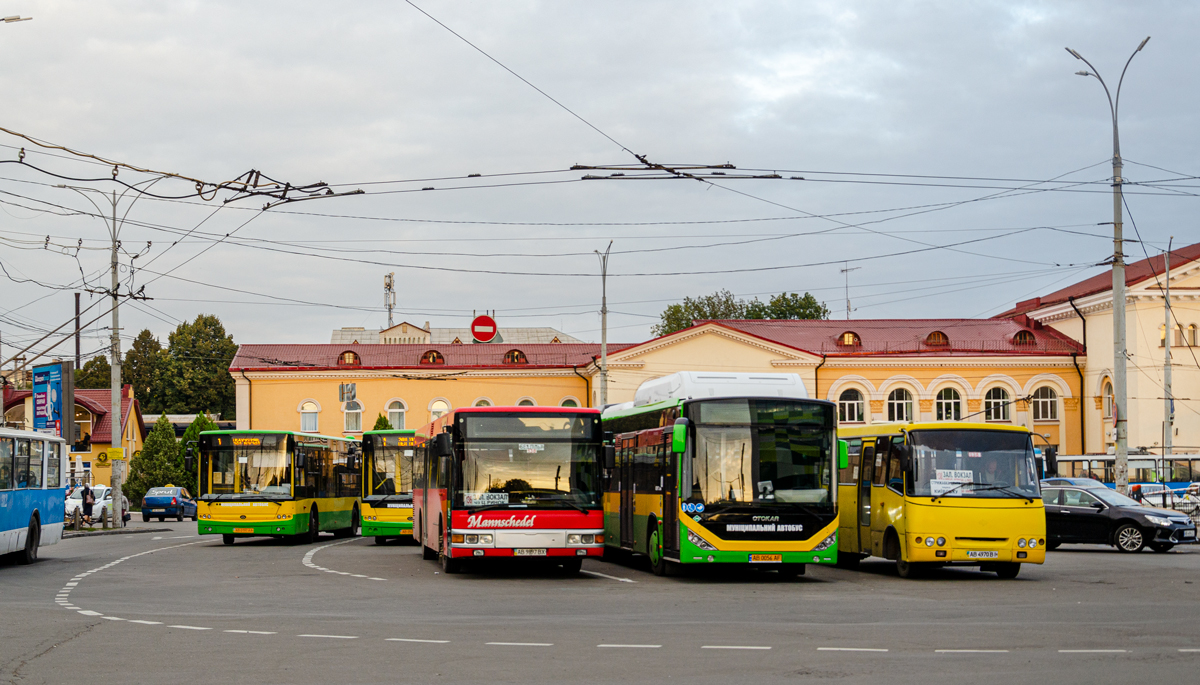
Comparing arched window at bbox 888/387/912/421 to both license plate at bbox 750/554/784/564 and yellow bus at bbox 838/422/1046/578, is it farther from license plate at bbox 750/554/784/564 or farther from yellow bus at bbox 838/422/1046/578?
license plate at bbox 750/554/784/564

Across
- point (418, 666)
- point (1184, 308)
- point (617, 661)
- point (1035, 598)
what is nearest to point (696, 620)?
point (617, 661)

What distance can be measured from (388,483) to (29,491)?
10.2 m

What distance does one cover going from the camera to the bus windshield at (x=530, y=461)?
20.2 meters

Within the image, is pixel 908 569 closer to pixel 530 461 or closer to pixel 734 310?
pixel 530 461

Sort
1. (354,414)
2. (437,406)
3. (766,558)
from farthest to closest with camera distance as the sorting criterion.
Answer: (354,414) → (437,406) → (766,558)

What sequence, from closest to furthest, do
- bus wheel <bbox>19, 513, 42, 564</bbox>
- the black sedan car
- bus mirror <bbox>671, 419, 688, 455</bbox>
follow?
bus mirror <bbox>671, 419, 688, 455</bbox>
bus wheel <bbox>19, 513, 42, 564</bbox>
the black sedan car

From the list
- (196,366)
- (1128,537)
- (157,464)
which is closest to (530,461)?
(1128,537)

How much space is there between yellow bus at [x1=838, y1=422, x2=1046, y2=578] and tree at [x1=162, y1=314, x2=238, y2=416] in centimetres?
8894

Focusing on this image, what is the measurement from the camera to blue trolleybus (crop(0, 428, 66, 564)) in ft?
75.0

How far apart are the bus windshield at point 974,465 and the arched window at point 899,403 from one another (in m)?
48.1

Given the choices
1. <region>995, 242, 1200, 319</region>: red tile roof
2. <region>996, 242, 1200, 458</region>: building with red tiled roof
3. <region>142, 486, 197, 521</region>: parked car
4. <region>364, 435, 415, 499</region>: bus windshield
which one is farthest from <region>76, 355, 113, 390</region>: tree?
<region>364, 435, 415, 499</region>: bus windshield

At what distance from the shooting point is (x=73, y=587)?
19141mm

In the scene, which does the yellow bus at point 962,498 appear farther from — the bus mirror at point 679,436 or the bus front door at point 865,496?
the bus mirror at point 679,436

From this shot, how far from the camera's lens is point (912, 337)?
69.5 m
